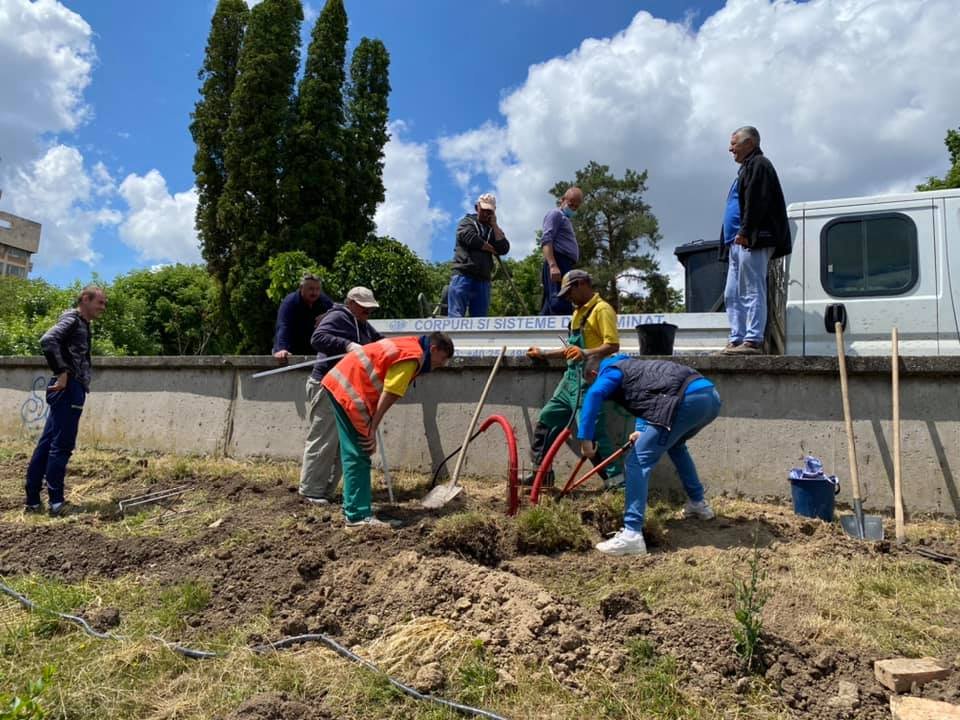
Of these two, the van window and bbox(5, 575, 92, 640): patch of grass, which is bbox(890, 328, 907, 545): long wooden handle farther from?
bbox(5, 575, 92, 640): patch of grass

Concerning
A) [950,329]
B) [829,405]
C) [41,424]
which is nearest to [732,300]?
[829,405]

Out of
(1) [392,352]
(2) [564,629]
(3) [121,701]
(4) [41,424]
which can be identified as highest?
(1) [392,352]

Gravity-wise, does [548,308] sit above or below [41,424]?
above

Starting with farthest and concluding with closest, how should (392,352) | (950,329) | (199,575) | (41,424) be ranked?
(41,424)
(950,329)
(392,352)
(199,575)

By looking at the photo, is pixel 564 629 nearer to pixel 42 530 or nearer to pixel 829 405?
pixel 829 405

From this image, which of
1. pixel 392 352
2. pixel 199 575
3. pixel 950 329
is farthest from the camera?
pixel 950 329

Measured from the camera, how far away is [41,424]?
9086mm

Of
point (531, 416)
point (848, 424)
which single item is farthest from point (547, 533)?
point (848, 424)

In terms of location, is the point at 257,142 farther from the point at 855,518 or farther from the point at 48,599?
the point at 855,518

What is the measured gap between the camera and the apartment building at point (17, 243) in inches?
2741

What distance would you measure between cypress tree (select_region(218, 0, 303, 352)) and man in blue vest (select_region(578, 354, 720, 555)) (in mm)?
16108

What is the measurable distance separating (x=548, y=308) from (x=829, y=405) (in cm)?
294

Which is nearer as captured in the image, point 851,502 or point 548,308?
point 851,502

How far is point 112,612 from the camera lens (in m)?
3.37
